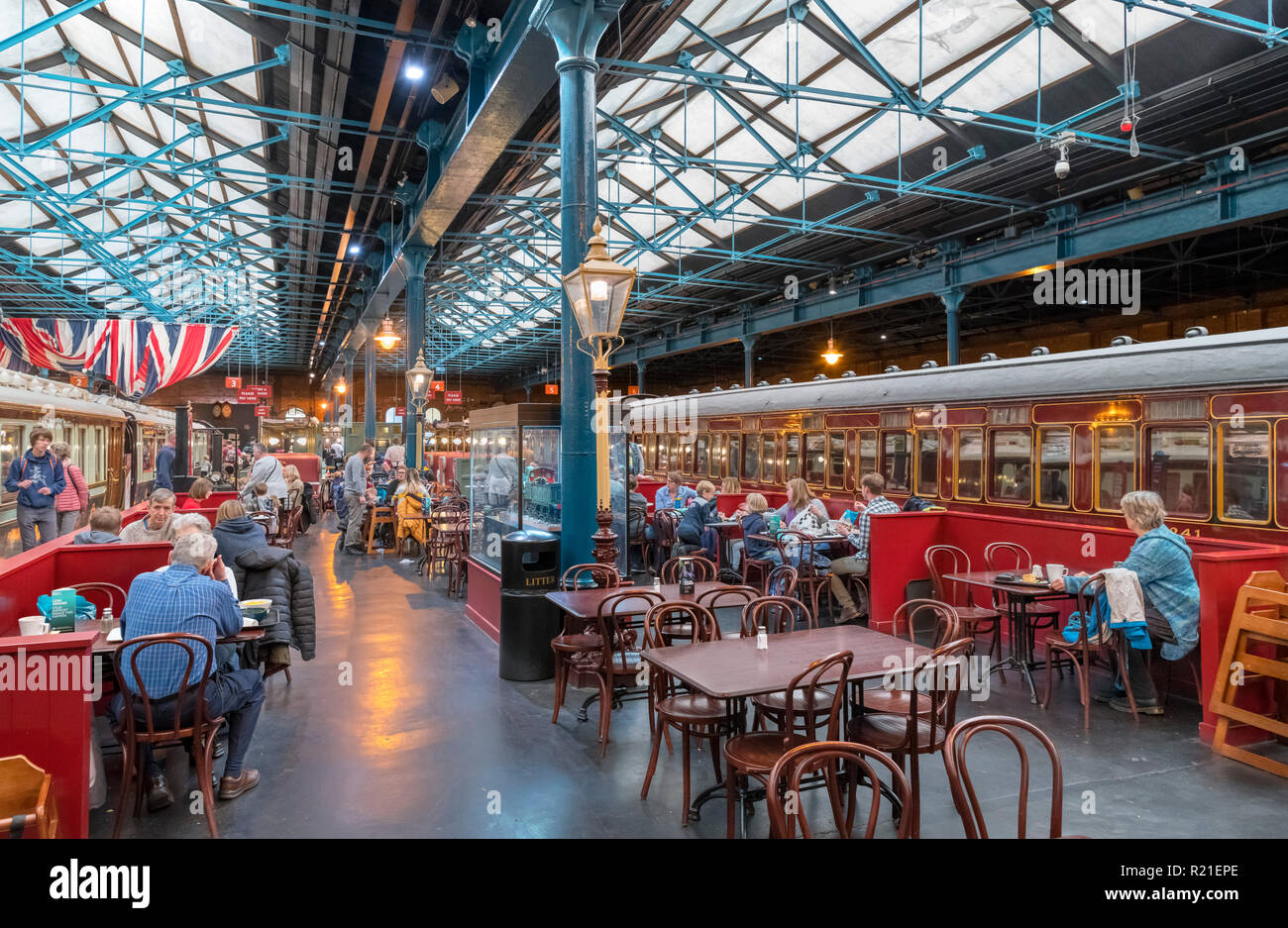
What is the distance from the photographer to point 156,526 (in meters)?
6.40

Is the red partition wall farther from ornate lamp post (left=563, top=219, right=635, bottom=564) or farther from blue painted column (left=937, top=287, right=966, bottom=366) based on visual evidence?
blue painted column (left=937, top=287, right=966, bottom=366)

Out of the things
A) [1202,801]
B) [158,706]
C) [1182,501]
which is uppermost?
[1182,501]

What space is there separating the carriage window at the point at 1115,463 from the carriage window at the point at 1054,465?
1.22ft

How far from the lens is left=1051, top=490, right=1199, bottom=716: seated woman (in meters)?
5.32

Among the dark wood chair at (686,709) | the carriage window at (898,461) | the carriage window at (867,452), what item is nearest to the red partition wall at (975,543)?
the carriage window at (898,461)

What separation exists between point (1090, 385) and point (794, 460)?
5.82 metres

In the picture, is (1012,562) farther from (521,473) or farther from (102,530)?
(102,530)

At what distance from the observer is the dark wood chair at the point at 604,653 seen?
482cm

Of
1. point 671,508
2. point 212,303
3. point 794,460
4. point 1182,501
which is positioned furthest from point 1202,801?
point 212,303

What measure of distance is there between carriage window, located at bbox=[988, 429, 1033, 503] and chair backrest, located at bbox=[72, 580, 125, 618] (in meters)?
9.01

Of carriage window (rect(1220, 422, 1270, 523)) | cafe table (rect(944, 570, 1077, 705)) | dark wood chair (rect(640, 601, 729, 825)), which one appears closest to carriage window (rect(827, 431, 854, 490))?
cafe table (rect(944, 570, 1077, 705))

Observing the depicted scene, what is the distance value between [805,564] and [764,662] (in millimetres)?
4746
